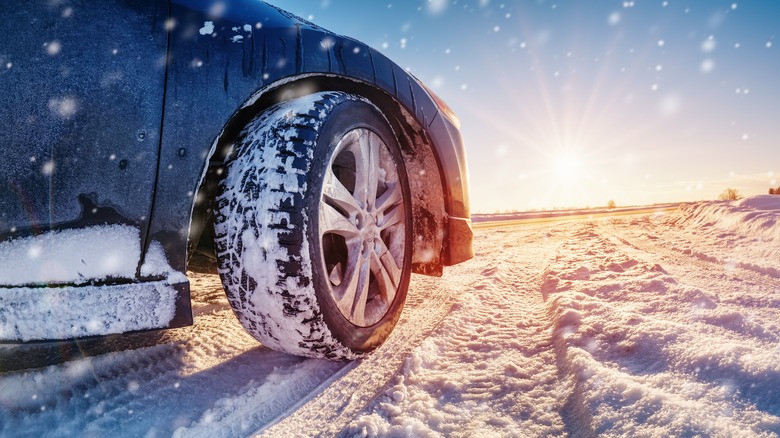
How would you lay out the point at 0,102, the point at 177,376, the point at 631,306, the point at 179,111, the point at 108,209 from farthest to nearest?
the point at 631,306, the point at 177,376, the point at 179,111, the point at 108,209, the point at 0,102

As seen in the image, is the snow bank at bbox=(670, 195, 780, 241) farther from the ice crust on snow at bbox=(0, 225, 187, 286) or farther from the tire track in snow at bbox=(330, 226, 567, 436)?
the ice crust on snow at bbox=(0, 225, 187, 286)

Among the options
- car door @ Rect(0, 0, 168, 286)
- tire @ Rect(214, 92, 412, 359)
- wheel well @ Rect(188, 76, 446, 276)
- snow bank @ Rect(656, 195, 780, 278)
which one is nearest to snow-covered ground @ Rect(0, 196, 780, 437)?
tire @ Rect(214, 92, 412, 359)

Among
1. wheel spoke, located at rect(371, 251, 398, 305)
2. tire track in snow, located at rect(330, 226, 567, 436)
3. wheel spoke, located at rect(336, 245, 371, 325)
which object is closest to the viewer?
tire track in snow, located at rect(330, 226, 567, 436)

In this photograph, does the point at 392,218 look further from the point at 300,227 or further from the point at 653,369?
the point at 653,369

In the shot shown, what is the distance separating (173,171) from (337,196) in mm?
601

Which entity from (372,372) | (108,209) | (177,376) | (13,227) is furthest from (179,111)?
(372,372)

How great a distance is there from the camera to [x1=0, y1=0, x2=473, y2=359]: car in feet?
4.05

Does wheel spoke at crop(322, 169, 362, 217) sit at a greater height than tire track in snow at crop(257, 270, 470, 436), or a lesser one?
greater

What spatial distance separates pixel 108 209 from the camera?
4.33ft

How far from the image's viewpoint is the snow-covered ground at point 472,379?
Result: 1.28 meters

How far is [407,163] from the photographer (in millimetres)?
2672

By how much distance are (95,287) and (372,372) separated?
3.35 feet

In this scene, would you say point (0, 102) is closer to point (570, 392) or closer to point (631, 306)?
point (570, 392)

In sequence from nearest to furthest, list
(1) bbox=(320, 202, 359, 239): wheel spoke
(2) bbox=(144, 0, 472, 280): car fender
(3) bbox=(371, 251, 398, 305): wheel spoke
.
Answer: (2) bbox=(144, 0, 472, 280): car fender < (1) bbox=(320, 202, 359, 239): wheel spoke < (3) bbox=(371, 251, 398, 305): wheel spoke
